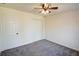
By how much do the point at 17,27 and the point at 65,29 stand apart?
2.06 m

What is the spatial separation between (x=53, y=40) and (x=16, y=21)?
2.23 m

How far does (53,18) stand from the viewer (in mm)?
4762

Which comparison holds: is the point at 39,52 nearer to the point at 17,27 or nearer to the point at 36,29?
the point at 17,27

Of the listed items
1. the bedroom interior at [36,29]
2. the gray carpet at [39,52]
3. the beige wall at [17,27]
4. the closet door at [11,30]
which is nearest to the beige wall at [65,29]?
the bedroom interior at [36,29]

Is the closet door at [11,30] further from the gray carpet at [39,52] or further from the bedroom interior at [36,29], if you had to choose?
the gray carpet at [39,52]

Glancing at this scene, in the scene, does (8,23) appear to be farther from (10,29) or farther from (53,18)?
(53,18)

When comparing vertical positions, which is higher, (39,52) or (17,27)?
(17,27)

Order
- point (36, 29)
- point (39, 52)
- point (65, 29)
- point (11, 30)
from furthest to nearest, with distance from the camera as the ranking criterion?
1. point (36, 29)
2. point (65, 29)
3. point (11, 30)
4. point (39, 52)

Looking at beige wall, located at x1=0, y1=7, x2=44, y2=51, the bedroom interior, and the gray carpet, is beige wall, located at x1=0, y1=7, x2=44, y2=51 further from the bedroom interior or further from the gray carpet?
the gray carpet

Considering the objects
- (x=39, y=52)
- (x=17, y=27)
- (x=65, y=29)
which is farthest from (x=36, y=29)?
(x=39, y=52)

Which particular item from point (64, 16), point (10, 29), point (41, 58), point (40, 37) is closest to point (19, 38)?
point (10, 29)

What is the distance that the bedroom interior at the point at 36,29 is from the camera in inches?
118

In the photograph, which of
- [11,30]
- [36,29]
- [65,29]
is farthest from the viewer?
[36,29]

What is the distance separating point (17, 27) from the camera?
376 cm
